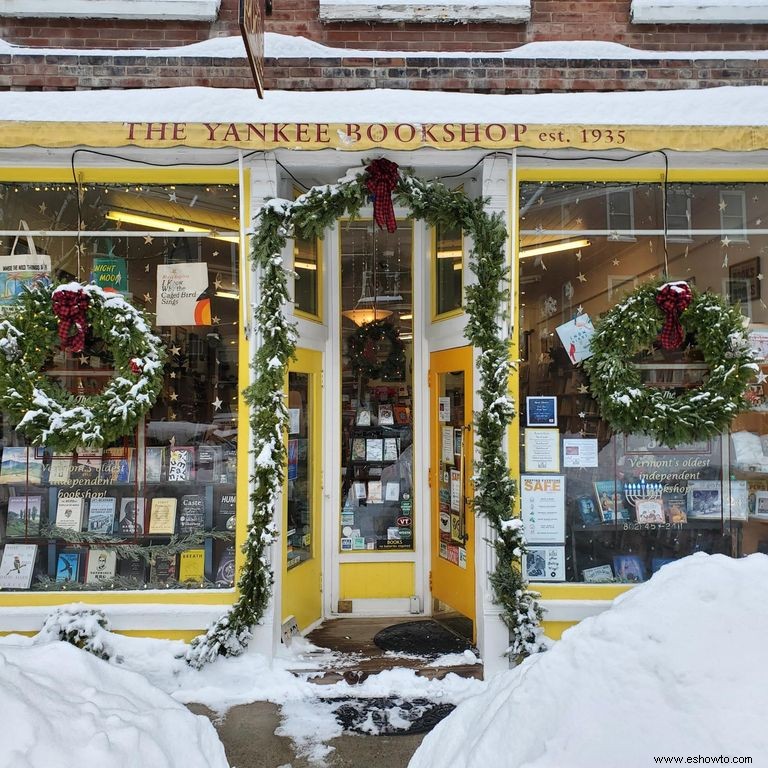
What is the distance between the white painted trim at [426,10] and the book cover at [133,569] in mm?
4708

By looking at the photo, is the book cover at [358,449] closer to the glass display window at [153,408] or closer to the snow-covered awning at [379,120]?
the glass display window at [153,408]

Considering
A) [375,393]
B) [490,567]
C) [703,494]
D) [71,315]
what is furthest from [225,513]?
[703,494]

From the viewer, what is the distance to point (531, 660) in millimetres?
2941

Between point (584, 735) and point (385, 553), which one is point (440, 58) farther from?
point (584, 735)

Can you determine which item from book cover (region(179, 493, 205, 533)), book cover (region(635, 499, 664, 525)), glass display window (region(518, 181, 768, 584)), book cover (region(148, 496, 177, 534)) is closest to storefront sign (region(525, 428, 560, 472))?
glass display window (region(518, 181, 768, 584))

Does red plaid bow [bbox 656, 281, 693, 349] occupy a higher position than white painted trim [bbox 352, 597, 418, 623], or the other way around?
red plaid bow [bbox 656, 281, 693, 349]

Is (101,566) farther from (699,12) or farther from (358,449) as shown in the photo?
(699,12)

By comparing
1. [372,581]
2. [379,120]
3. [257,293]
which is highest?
[379,120]

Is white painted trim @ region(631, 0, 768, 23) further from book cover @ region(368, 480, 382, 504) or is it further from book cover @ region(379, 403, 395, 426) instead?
book cover @ region(368, 480, 382, 504)

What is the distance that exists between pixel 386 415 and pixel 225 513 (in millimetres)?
1799

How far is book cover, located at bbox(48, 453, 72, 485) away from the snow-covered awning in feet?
7.80

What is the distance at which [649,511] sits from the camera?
5.16m

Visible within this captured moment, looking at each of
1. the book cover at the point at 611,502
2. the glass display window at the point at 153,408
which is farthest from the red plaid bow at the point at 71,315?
the book cover at the point at 611,502

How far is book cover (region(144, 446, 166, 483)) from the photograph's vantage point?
516 centimetres
